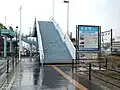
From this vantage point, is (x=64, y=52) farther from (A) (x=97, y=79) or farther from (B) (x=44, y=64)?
(A) (x=97, y=79)

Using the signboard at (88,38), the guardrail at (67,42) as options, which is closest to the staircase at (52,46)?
the guardrail at (67,42)

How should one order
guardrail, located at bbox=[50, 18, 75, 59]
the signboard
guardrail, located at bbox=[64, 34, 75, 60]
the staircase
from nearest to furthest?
the signboard < the staircase < guardrail, located at bbox=[64, 34, 75, 60] < guardrail, located at bbox=[50, 18, 75, 59]

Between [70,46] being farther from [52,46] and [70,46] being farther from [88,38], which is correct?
[88,38]

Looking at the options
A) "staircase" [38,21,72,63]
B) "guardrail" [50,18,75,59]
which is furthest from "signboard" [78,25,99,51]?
"guardrail" [50,18,75,59]

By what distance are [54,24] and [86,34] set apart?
57.1ft

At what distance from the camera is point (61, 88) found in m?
10.9

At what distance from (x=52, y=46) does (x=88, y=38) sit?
11.5 meters

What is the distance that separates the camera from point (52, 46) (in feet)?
98.9

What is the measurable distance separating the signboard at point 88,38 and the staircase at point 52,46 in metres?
7.59

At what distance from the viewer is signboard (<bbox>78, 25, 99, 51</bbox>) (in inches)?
746

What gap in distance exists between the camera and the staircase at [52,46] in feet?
88.9

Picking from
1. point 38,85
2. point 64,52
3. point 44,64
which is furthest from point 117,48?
point 38,85

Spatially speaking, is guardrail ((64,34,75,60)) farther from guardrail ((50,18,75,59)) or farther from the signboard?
the signboard

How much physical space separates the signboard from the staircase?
7587 mm
